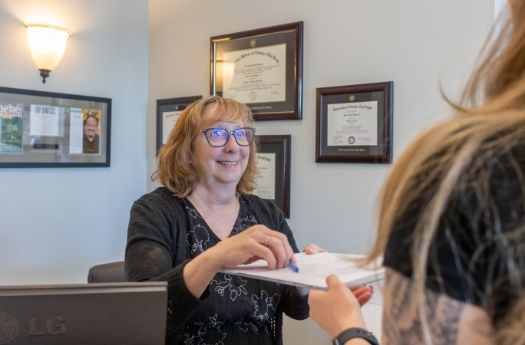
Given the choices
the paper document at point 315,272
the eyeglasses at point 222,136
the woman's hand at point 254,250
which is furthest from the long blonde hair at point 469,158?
the eyeglasses at point 222,136

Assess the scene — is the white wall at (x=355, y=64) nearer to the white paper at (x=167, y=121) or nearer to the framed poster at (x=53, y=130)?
the white paper at (x=167, y=121)

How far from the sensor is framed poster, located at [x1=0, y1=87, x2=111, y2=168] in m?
2.60

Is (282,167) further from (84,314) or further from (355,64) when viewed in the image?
(84,314)

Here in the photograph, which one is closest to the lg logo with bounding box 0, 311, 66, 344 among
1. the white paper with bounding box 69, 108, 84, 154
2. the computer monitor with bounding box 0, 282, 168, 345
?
the computer monitor with bounding box 0, 282, 168, 345

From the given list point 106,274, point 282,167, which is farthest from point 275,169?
point 106,274

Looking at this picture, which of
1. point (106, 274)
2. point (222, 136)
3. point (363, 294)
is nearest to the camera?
point (363, 294)

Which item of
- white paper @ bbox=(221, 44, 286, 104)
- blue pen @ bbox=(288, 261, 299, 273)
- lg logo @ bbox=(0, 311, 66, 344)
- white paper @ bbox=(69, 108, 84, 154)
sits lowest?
lg logo @ bbox=(0, 311, 66, 344)

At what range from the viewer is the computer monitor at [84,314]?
0.79m

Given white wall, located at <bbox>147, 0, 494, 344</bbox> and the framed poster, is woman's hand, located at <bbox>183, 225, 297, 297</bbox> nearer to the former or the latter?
white wall, located at <bbox>147, 0, 494, 344</bbox>

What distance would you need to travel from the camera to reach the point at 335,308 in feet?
2.65

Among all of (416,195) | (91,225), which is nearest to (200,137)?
(416,195)

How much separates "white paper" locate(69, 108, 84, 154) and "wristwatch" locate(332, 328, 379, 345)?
2478 millimetres

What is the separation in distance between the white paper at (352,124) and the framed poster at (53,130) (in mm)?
1466

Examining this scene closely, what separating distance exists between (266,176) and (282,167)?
4.7 inches
